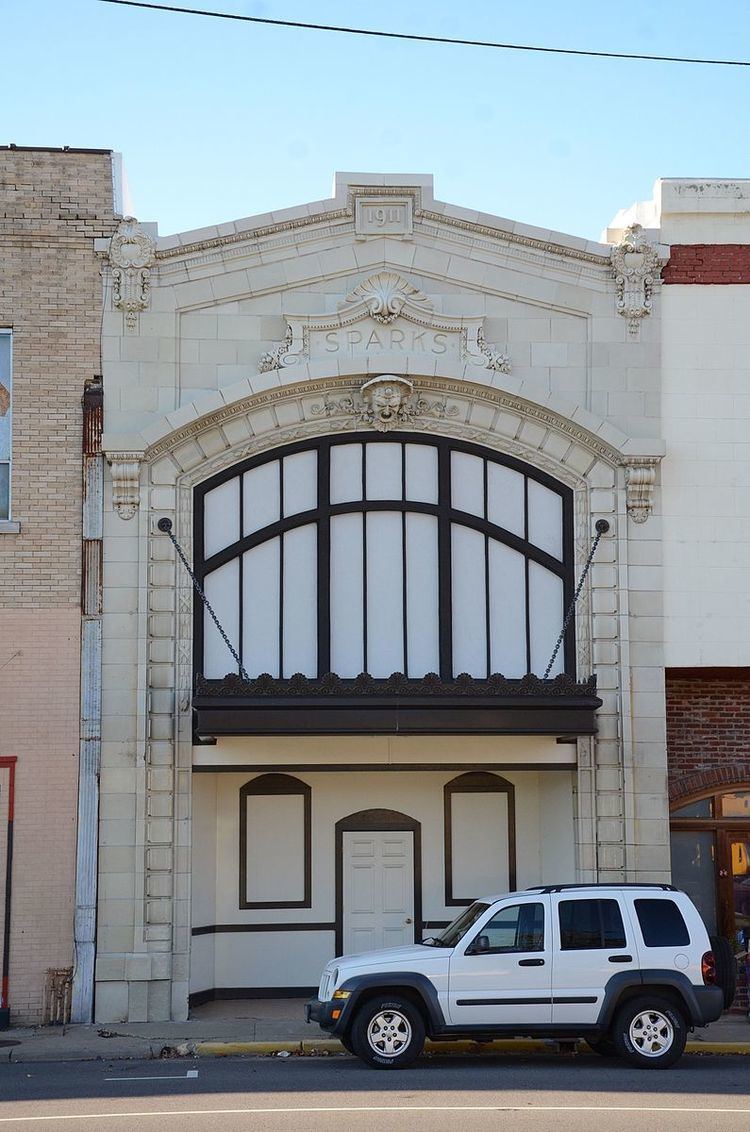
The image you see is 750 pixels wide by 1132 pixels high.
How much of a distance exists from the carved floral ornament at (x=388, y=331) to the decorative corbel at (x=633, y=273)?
1.72 meters

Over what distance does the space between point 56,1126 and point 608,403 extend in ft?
37.2

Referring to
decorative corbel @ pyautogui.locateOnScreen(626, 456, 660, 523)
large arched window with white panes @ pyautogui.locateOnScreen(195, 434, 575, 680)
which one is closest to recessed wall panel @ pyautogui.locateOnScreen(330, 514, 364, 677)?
large arched window with white panes @ pyautogui.locateOnScreen(195, 434, 575, 680)

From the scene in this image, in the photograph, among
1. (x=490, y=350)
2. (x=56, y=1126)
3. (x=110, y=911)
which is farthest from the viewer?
(x=490, y=350)

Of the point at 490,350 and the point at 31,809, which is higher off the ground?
the point at 490,350

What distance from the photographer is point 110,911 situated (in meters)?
17.2

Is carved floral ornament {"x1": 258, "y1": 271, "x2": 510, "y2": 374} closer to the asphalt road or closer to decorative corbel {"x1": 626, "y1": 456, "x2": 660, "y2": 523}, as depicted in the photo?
decorative corbel {"x1": 626, "y1": 456, "x2": 660, "y2": 523}

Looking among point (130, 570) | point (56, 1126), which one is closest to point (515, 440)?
point (130, 570)

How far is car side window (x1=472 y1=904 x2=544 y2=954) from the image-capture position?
44.9 feet

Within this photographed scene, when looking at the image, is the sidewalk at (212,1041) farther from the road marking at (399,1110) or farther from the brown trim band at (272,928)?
the road marking at (399,1110)

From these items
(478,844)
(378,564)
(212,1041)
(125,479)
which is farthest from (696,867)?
(125,479)

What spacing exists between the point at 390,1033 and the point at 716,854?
22.4 ft

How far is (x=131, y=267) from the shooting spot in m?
18.2

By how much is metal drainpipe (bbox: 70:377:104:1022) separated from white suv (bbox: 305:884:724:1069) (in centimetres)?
423

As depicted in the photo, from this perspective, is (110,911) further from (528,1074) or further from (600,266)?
(600,266)
